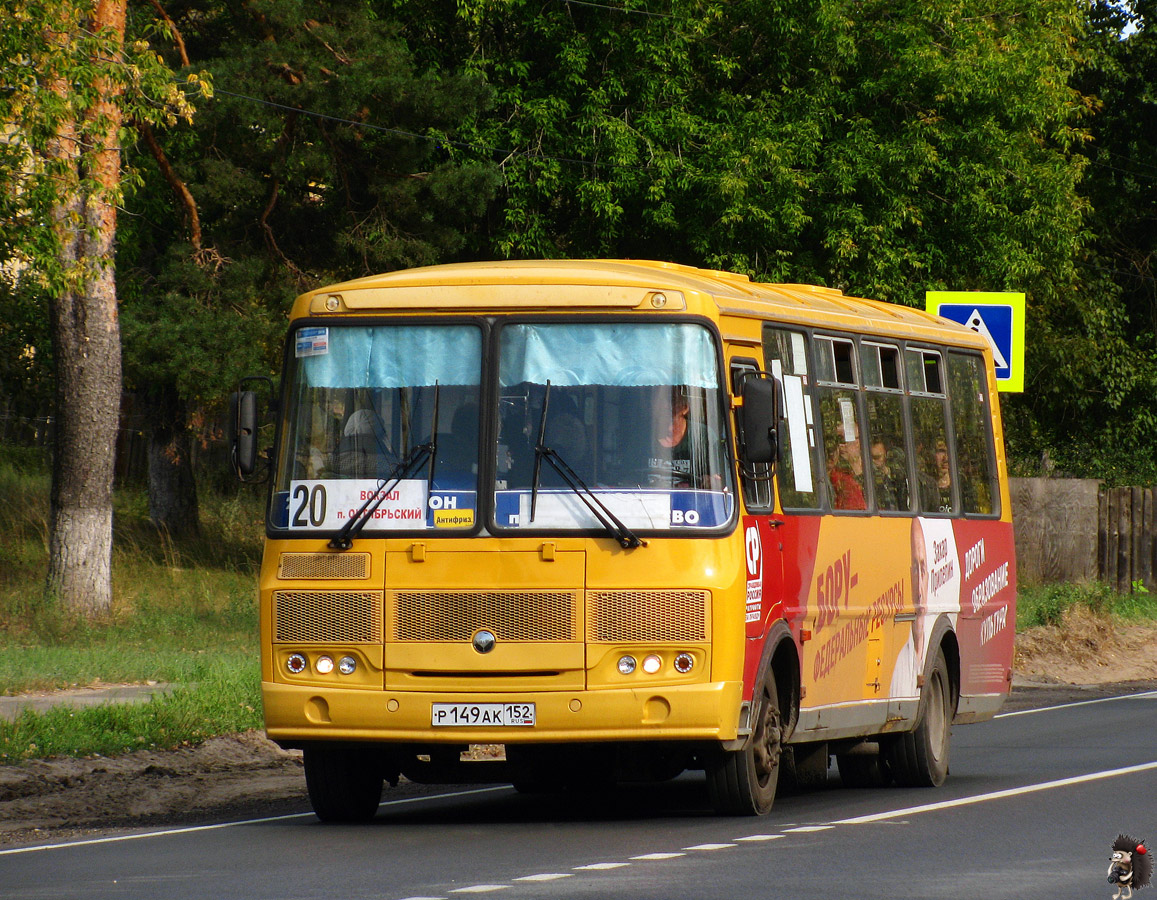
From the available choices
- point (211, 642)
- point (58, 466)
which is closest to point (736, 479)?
point (211, 642)

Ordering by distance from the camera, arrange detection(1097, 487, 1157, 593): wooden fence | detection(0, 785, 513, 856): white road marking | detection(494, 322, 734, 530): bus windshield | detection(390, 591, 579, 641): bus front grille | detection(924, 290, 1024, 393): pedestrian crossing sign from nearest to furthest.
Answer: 1. detection(0, 785, 513, 856): white road marking
2. detection(390, 591, 579, 641): bus front grille
3. detection(494, 322, 734, 530): bus windshield
4. detection(924, 290, 1024, 393): pedestrian crossing sign
5. detection(1097, 487, 1157, 593): wooden fence

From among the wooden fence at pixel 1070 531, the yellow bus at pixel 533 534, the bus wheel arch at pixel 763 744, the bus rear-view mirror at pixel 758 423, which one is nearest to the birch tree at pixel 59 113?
the yellow bus at pixel 533 534

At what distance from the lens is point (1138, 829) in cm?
1006

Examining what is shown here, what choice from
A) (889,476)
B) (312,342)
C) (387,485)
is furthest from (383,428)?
(889,476)

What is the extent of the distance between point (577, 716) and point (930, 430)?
15.5 ft

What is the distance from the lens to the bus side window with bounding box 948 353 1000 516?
569 inches

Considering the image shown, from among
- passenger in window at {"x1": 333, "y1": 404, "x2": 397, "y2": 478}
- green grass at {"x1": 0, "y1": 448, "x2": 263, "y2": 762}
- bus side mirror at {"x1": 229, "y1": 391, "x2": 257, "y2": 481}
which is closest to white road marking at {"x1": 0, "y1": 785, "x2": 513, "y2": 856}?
bus side mirror at {"x1": 229, "y1": 391, "x2": 257, "y2": 481}

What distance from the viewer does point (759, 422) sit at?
1020 centimetres

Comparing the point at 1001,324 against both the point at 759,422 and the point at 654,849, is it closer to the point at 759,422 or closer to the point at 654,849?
the point at 759,422

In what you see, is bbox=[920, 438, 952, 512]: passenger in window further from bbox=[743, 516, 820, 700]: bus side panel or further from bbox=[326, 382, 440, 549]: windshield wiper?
bbox=[326, 382, 440, 549]: windshield wiper

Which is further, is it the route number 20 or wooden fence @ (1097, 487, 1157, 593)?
wooden fence @ (1097, 487, 1157, 593)

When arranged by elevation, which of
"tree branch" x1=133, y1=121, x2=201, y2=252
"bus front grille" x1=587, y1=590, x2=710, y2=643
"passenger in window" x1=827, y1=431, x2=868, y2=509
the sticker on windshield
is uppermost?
"tree branch" x1=133, y1=121, x2=201, y2=252

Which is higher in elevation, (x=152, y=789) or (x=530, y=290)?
(x=530, y=290)

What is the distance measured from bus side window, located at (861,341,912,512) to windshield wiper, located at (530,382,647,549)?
3016mm
